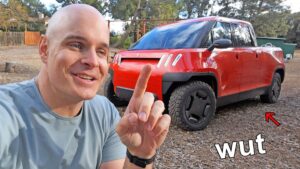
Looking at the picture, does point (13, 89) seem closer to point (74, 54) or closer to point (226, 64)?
point (74, 54)

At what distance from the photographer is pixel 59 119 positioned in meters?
1.27

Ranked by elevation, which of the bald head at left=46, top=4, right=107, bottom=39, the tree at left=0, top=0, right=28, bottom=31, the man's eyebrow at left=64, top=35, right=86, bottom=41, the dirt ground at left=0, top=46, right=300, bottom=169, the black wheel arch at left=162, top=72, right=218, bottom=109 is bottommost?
the dirt ground at left=0, top=46, right=300, bottom=169

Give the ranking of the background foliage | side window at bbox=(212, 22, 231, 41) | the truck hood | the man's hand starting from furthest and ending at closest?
the background foliage → side window at bbox=(212, 22, 231, 41) → the truck hood → the man's hand

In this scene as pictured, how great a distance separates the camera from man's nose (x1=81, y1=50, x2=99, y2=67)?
1.25 m

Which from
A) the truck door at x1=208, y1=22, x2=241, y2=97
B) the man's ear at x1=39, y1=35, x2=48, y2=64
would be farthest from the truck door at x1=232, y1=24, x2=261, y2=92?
the man's ear at x1=39, y1=35, x2=48, y2=64

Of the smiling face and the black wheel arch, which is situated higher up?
the smiling face

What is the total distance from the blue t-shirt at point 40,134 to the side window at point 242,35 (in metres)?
3.98

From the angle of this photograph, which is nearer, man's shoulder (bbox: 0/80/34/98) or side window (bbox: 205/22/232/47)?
man's shoulder (bbox: 0/80/34/98)

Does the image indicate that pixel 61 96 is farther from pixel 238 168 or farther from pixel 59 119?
pixel 238 168

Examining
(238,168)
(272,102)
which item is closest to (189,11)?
(272,102)

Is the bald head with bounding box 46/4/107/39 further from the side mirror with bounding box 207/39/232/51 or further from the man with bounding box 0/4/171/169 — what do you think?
the side mirror with bounding box 207/39/232/51

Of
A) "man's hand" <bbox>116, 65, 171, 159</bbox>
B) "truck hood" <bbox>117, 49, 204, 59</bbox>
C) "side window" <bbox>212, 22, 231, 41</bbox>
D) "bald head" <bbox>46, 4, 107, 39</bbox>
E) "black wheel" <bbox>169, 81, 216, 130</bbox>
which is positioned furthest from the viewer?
"side window" <bbox>212, 22, 231, 41</bbox>

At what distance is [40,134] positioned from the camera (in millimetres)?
1217

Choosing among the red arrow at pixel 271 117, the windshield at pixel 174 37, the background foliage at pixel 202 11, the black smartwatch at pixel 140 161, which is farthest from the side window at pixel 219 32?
the background foliage at pixel 202 11
